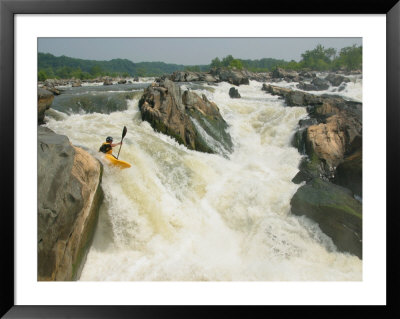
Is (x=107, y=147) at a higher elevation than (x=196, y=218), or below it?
higher

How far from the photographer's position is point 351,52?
3186 millimetres

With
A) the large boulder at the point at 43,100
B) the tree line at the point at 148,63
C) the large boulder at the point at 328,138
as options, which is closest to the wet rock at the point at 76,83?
the tree line at the point at 148,63

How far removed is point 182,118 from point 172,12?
3119 mm

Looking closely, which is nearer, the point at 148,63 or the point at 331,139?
the point at 148,63

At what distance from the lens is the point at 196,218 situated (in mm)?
3793

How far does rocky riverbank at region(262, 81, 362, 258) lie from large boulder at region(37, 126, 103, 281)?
8.54 feet

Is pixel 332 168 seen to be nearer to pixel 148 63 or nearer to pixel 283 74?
pixel 283 74

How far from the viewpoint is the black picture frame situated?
2.44m

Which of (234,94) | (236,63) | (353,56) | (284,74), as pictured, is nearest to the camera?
(353,56)

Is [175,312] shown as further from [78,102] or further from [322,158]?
[78,102]

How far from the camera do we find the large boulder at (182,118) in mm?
5441

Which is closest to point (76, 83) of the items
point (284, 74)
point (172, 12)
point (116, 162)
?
point (116, 162)

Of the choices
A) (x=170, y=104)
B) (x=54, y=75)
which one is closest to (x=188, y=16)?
(x=54, y=75)

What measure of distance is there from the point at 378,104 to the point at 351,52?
0.85 meters
